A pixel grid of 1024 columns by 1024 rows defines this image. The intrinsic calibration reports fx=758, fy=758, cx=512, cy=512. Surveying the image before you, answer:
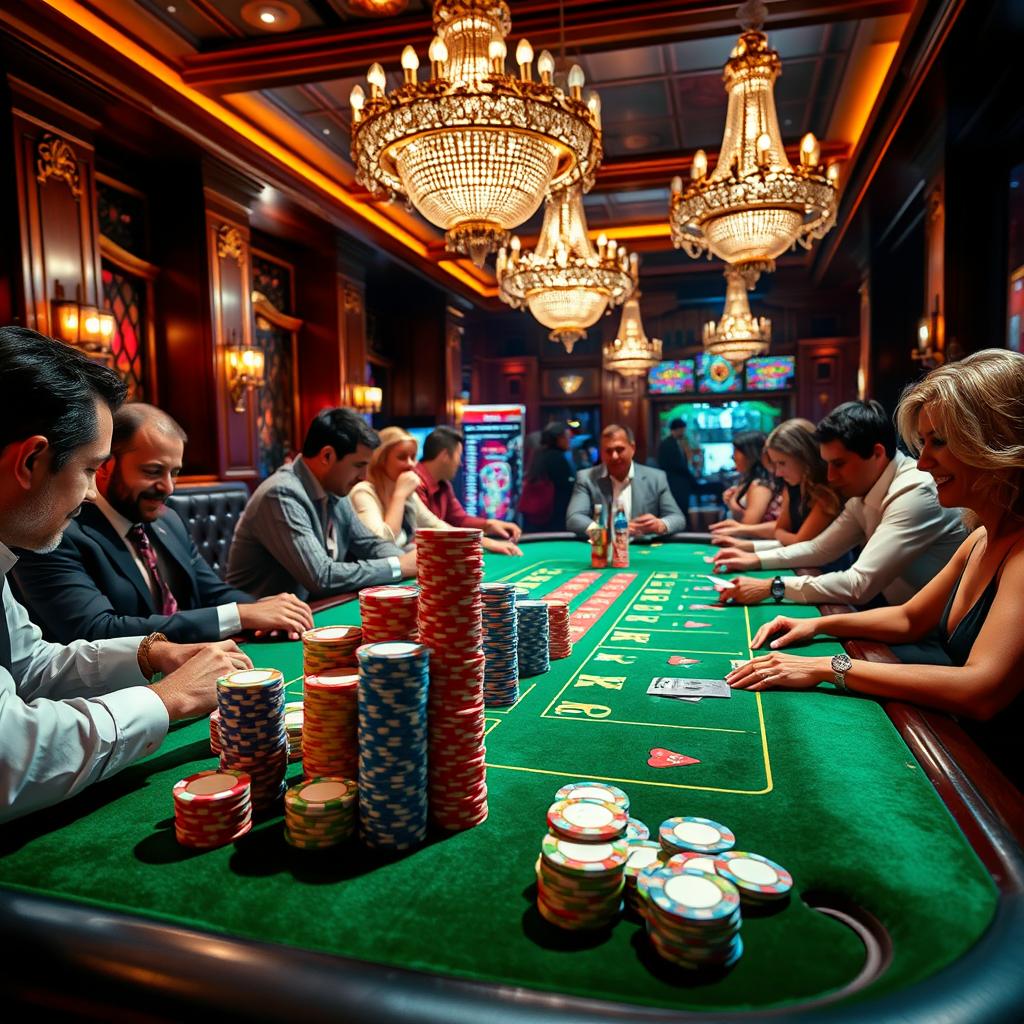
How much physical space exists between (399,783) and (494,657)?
24.6 inches

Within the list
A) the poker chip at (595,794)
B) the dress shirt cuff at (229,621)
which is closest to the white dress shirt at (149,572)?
the dress shirt cuff at (229,621)

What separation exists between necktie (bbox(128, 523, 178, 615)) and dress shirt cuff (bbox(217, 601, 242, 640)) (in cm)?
49

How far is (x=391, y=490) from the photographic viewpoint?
176 inches

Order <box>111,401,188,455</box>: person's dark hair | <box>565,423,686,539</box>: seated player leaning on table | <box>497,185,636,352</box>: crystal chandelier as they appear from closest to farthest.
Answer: <box>111,401,188,455</box>: person's dark hair
<box>497,185,636,352</box>: crystal chandelier
<box>565,423,686,539</box>: seated player leaning on table

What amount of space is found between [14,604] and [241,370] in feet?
16.5

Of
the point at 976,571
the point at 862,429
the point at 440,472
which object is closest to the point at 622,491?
the point at 440,472

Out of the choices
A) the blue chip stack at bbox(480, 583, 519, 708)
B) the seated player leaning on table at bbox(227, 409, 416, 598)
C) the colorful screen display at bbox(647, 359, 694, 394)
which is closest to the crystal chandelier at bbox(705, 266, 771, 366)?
the seated player leaning on table at bbox(227, 409, 416, 598)

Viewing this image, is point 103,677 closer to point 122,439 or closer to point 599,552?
point 122,439

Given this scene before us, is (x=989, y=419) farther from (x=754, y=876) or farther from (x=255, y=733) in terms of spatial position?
(x=255, y=733)

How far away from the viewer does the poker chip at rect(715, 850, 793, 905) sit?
0.88 meters

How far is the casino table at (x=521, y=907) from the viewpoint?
74 centimetres

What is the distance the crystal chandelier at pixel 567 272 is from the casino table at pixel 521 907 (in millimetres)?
3025

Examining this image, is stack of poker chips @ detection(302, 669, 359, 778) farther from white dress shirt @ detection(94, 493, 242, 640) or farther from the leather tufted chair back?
the leather tufted chair back

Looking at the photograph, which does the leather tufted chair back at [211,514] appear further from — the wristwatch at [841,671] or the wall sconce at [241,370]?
the wristwatch at [841,671]
